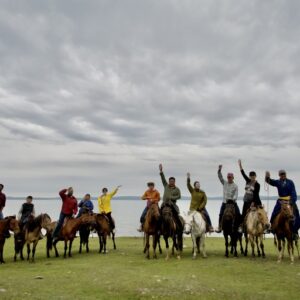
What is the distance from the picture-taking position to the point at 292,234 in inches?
634

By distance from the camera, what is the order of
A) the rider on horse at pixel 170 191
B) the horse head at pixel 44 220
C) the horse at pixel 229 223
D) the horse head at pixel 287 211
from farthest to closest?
1. the rider on horse at pixel 170 191
2. the horse head at pixel 44 220
3. the horse at pixel 229 223
4. the horse head at pixel 287 211

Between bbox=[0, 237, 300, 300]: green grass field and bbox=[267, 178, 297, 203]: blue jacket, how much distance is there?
2.58 m

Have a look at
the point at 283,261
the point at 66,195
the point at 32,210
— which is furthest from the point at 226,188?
A: the point at 32,210

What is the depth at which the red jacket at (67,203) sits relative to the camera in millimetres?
19009

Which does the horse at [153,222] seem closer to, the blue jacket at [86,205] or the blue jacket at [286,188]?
the blue jacket at [86,205]

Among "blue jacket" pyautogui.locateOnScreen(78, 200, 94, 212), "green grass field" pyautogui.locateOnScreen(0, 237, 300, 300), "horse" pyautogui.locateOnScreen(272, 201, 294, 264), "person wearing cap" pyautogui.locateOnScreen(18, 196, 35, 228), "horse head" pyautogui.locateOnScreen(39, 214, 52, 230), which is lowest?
"green grass field" pyautogui.locateOnScreen(0, 237, 300, 300)

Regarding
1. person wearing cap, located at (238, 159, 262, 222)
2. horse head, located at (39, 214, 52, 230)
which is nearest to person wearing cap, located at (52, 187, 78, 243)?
horse head, located at (39, 214, 52, 230)

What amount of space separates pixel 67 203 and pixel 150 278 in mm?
7758

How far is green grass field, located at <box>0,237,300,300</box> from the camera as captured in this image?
1041cm

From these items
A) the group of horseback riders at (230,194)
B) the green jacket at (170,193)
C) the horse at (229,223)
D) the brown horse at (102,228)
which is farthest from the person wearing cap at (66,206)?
the horse at (229,223)

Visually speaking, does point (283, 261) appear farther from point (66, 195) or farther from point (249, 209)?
point (66, 195)

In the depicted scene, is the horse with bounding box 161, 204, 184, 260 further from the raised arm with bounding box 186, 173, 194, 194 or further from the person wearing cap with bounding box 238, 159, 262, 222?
the person wearing cap with bounding box 238, 159, 262, 222

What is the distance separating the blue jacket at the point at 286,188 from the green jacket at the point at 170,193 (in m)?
4.08

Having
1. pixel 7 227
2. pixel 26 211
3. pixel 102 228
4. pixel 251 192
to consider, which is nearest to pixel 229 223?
pixel 251 192
